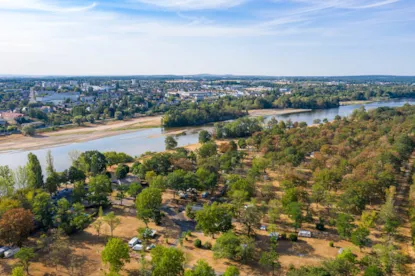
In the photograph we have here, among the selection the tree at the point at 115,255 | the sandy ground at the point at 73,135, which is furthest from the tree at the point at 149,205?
the sandy ground at the point at 73,135

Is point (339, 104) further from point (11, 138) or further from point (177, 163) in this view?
point (11, 138)

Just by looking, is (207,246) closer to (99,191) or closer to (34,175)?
(99,191)

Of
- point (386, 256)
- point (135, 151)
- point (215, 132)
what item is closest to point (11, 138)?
point (135, 151)

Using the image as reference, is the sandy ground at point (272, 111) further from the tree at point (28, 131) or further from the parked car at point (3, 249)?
the parked car at point (3, 249)

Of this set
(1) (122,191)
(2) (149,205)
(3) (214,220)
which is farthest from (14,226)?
(3) (214,220)

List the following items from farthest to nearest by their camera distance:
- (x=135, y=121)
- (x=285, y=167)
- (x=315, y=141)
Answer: (x=135, y=121) < (x=315, y=141) < (x=285, y=167)
